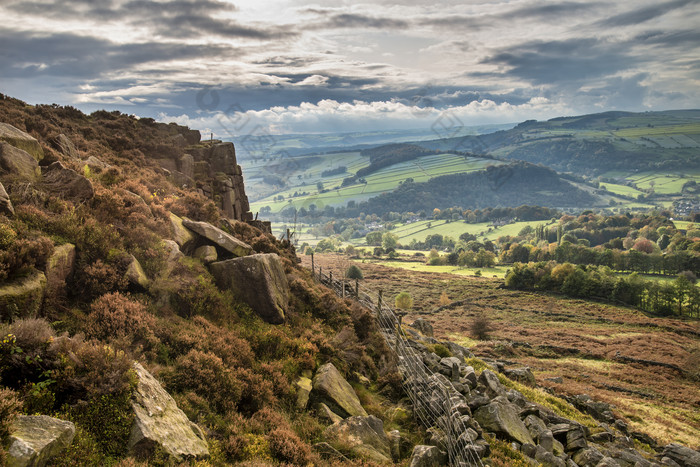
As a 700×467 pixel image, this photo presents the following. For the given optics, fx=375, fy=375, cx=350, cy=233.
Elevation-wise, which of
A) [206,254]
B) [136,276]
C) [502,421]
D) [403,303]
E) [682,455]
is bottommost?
[403,303]

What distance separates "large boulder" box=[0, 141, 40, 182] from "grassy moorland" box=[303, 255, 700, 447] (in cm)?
2974

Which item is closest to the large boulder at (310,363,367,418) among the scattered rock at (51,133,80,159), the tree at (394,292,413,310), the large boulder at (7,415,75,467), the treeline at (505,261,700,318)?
the large boulder at (7,415,75,467)

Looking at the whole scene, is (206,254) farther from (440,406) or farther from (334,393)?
→ (440,406)

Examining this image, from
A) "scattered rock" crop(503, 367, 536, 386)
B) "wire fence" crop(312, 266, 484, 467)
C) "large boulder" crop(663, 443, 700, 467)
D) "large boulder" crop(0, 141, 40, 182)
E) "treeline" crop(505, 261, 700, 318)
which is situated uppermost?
"large boulder" crop(0, 141, 40, 182)

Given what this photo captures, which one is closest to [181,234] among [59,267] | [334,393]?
[59,267]

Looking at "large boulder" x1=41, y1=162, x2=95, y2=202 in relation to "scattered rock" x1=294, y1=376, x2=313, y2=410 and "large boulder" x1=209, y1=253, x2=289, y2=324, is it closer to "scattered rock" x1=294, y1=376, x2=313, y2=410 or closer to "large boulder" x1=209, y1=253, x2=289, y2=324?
"large boulder" x1=209, y1=253, x2=289, y2=324

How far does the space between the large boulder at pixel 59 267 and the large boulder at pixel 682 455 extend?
75.6ft

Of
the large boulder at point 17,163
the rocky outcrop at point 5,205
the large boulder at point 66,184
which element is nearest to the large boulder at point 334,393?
the rocky outcrop at point 5,205

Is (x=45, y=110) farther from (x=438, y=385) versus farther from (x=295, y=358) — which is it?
(x=438, y=385)

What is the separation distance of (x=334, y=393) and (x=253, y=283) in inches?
206

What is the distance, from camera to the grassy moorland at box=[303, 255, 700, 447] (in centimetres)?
2802

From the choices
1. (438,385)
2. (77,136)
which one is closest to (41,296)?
(438,385)

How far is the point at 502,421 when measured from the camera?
12102 mm

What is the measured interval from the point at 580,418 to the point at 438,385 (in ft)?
38.1
